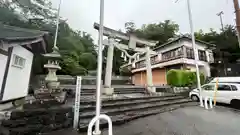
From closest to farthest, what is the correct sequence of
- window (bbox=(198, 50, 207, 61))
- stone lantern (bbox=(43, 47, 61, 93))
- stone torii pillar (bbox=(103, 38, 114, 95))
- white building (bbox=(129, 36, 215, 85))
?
1. stone lantern (bbox=(43, 47, 61, 93))
2. stone torii pillar (bbox=(103, 38, 114, 95))
3. white building (bbox=(129, 36, 215, 85))
4. window (bbox=(198, 50, 207, 61))

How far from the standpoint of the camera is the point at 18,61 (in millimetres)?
5551

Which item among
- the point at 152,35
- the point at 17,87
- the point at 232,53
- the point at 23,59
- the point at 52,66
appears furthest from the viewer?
the point at 152,35

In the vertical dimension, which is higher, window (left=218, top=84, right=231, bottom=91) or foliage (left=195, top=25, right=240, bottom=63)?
foliage (left=195, top=25, right=240, bottom=63)

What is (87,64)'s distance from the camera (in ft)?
66.8

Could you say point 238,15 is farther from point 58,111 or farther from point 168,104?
point 58,111

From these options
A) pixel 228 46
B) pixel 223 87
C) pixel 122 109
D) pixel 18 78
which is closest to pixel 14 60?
pixel 18 78

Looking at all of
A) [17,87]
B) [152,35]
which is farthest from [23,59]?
[152,35]

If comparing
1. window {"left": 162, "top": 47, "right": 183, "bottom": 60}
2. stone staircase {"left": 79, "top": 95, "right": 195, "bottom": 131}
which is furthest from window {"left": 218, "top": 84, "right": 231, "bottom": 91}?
window {"left": 162, "top": 47, "right": 183, "bottom": 60}

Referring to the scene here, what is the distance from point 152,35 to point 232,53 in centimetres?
1382

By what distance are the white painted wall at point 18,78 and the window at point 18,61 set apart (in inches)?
5.3

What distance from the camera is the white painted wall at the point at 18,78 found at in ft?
16.1

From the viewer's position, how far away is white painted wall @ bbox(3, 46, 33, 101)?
4.90 metres

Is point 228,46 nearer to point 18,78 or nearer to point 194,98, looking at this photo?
point 194,98

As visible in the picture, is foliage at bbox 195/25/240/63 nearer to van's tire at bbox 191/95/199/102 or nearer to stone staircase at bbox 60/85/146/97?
van's tire at bbox 191/95/199/102
